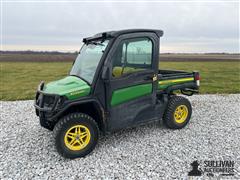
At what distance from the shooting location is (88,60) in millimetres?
4121

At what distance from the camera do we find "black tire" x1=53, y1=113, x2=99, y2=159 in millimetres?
3562

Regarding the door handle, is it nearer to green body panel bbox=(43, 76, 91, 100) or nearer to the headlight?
green body panel bbox=(43, 76, 91, 100)

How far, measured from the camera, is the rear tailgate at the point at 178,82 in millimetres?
4699

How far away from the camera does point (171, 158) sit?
367 cm

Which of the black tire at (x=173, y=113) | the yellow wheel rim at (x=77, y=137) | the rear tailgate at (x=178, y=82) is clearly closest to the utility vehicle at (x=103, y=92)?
the yellow wheel rim at (x=77, y=137)

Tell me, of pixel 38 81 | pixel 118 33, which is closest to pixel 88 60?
pixel 118 33

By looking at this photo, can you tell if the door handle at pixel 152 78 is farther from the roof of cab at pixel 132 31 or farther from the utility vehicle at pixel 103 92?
the roof of cab at pixel 132 31

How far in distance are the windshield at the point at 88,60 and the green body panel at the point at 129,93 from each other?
55 centimetres

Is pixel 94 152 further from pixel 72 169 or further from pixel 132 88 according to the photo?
pixel 132 88

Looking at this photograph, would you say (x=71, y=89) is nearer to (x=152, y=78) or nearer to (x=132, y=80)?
(x=132, y=80)

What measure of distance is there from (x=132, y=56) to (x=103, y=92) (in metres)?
0.91

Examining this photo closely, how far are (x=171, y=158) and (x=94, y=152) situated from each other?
138 cm

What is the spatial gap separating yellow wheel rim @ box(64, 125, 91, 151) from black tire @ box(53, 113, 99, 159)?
0.04m

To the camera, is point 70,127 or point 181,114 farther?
point 181,114
